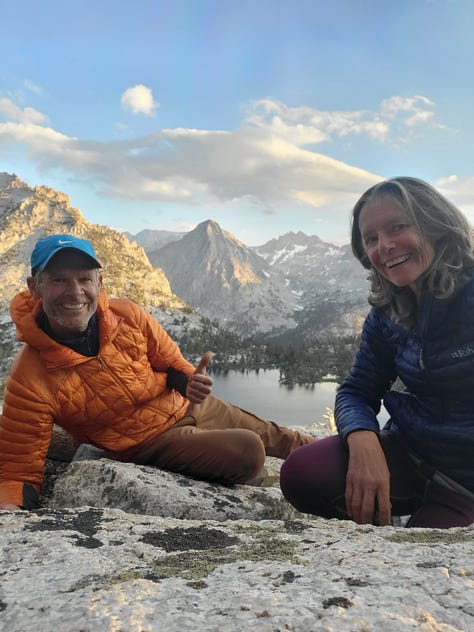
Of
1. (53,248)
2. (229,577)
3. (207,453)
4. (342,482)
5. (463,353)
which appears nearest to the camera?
(229,577)

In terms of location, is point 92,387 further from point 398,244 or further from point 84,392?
point 398,244

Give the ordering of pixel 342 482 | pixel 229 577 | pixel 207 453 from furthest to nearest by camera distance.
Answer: pixel 207 453 < pixel 342 482 < pixel 229 577

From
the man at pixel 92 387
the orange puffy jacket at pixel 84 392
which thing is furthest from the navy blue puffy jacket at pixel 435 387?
the orange puffy jacket at pixel 84 392

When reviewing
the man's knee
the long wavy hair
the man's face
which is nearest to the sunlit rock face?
the long wavy hair

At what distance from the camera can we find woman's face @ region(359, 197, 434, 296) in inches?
112

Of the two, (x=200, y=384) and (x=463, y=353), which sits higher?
(x=463, y=353)

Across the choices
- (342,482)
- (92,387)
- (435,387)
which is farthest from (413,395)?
(92,387)

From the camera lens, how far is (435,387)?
111 inches

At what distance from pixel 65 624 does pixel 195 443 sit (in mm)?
2908

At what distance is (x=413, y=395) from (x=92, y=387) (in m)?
2.66

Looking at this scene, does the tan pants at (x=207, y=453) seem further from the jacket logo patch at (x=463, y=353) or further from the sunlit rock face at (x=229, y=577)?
the jacket logo patch at (x=463, y=353)

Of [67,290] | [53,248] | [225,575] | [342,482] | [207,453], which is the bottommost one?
[207,453]

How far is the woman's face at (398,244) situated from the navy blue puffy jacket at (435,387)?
201 millimetres

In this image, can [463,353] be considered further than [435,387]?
No
